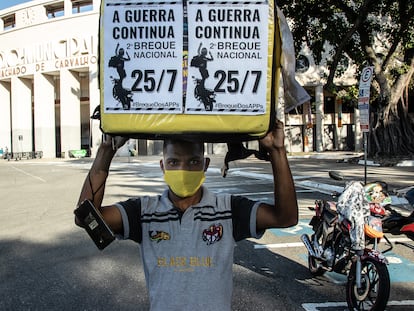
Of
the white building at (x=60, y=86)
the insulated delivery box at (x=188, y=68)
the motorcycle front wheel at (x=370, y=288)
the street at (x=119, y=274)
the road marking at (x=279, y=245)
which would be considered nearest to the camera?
the insulated delivery box at (x=188, y=68)

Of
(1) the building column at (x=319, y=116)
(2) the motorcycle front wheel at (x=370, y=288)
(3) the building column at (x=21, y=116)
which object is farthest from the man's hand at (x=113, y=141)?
(3) the building column at (x=21, y=116)

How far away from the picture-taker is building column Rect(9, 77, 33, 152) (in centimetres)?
4849

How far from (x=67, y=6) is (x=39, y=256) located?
4633cm

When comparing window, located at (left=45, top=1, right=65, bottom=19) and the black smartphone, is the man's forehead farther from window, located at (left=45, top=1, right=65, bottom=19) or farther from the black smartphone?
window, located at (left=45, top=1, right=65, bottom=19)

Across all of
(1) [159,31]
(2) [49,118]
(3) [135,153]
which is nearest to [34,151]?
(2) [49,118]

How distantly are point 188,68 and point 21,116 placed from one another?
52.1 meters

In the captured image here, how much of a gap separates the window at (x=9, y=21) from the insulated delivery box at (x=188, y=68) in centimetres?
5728

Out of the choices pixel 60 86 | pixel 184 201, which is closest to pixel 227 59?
pixel 184 201

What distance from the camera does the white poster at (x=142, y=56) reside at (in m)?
1.76

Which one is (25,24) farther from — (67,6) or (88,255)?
(88,255)

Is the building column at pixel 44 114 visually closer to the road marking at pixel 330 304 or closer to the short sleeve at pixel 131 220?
the road marking at pixel 330 304

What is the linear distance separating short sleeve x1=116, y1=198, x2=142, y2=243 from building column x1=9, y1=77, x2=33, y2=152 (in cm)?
5139

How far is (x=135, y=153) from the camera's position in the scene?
156 feet

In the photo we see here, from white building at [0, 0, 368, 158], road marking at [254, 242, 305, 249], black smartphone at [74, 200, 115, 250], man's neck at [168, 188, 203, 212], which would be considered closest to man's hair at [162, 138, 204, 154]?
man's neck at [168, 188, 203, 212]
